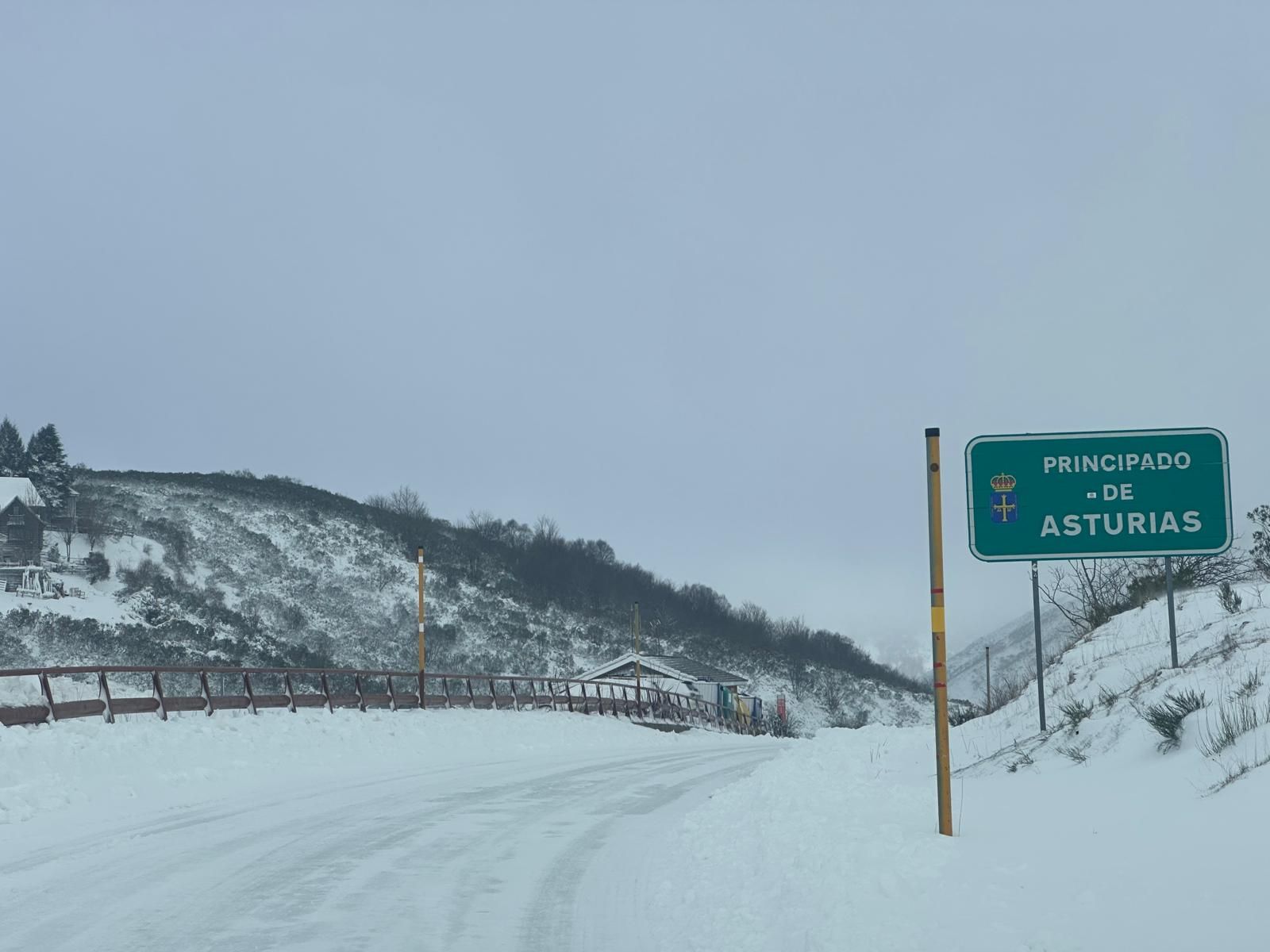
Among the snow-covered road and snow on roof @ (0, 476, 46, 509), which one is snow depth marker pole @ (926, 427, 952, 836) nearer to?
the snow-covered road

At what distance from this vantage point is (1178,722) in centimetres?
945

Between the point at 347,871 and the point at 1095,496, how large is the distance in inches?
275

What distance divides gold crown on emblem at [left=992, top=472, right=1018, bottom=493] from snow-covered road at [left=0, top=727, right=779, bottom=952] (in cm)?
434

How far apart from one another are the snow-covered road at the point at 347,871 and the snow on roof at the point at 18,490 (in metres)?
88.1

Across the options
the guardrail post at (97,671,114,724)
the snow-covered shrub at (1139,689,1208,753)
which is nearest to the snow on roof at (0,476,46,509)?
the guardrail post at (97,671,114,724)

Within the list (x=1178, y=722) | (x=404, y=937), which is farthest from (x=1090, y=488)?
(x=404, y=937)

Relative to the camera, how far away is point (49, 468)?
10475cm

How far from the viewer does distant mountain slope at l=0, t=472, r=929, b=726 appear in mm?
79312

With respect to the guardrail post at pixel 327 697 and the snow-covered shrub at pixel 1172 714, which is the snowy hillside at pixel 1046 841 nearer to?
the snow-covered shrub at pixel 1172 714

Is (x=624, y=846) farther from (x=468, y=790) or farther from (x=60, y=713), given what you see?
(x=60, y=713)

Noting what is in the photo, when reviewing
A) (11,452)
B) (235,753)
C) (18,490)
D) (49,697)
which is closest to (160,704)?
(235,753)

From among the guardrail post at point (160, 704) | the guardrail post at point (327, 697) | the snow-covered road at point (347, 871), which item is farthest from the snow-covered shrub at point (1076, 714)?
the guardrail post at point (327, 697)

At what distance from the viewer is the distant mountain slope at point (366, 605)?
7931 cm

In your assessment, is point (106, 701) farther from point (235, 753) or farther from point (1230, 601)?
point (1230, 601)
